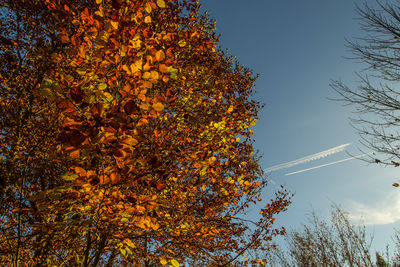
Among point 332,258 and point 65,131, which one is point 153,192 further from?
point 332,258

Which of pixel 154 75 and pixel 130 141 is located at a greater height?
pixel 154 75

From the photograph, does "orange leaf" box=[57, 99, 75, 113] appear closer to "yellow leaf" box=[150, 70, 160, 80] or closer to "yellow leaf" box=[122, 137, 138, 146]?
"yellow leaf" box=[122, 137, 138, 146]

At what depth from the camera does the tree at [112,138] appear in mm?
1894

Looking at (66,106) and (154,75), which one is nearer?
(66,106)

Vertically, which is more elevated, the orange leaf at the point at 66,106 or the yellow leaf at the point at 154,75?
the yellow leaf at the point at 154,75

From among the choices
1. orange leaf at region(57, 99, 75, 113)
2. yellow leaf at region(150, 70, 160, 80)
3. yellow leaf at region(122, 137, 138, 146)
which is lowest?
yellow leaf at region(122, 137, 138, 146)

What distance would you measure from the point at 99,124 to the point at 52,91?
0.47 m

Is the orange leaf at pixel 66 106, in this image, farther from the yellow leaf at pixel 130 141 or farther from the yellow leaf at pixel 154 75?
the yellow leaf at pixel 154 75

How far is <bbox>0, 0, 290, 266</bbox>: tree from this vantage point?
1.89m

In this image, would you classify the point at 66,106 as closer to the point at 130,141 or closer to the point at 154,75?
the point at 130,141

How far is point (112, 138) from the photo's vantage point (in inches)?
65.9

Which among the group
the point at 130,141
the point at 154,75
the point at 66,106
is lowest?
the point at 130,141

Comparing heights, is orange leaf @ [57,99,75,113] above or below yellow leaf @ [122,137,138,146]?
above

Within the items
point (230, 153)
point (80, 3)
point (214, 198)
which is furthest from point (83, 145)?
point (80, 3)
